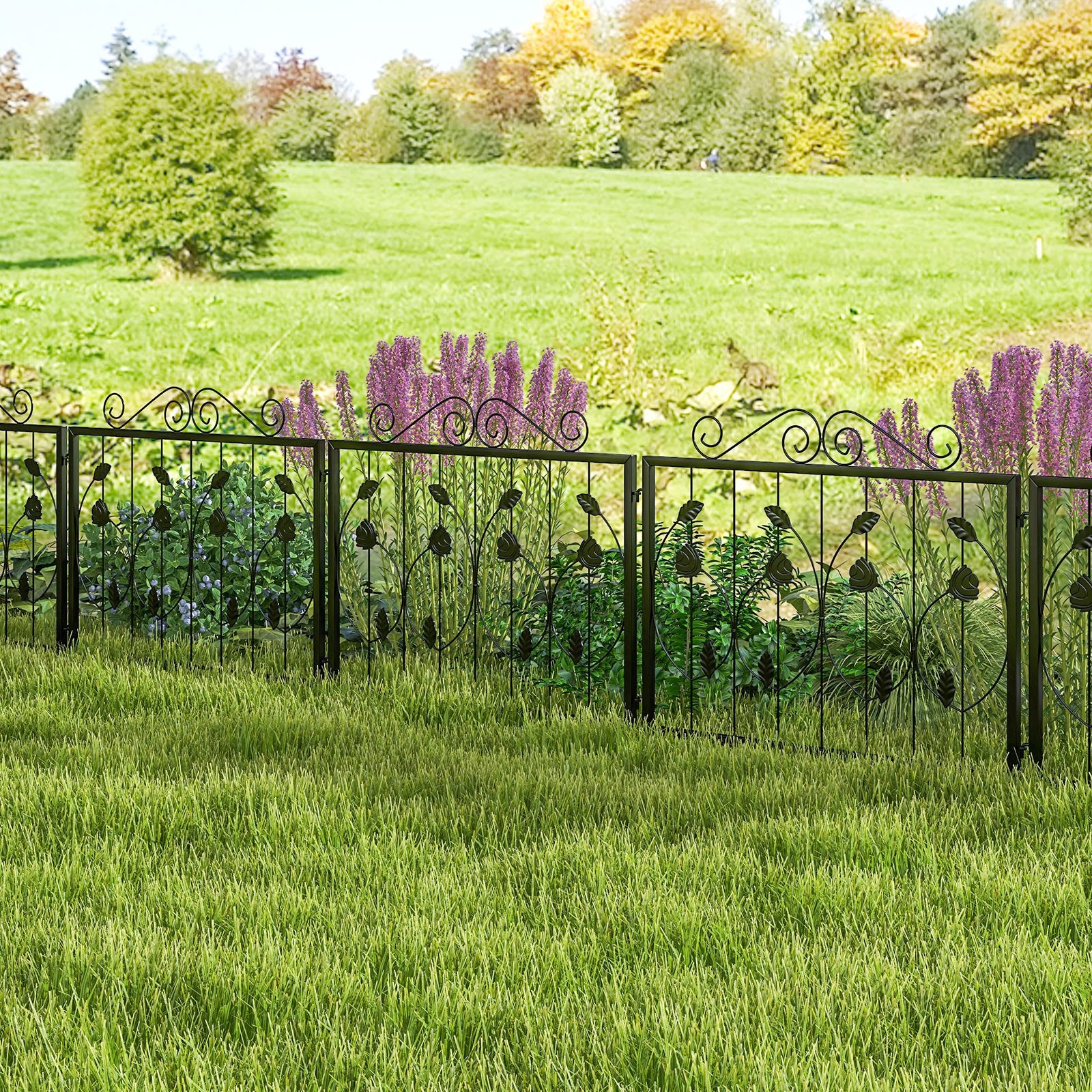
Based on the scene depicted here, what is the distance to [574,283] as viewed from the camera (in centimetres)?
1844

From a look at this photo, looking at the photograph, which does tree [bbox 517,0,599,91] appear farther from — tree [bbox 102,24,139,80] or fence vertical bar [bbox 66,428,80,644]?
fence vertical bar [bbox 66,428,80,644]

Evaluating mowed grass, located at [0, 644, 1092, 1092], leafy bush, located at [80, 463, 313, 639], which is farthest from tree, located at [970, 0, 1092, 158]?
mowed grass, located at [0, 644, 1092, 1092]

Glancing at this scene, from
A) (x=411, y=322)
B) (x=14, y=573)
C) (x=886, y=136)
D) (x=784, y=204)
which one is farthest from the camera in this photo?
(x=886, y=136)

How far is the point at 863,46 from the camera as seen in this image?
36.5 m

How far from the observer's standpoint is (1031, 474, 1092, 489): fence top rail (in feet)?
13.0

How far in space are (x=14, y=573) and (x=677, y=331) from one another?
8.21 meters

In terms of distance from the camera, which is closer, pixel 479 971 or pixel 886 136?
pixel 479 971

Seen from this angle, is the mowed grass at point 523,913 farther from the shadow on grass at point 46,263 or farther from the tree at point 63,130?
the tree at point 63,130

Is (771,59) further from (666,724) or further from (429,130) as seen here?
(666,724)

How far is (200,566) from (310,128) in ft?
105

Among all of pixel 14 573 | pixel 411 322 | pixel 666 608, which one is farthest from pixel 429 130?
pixel 666 608

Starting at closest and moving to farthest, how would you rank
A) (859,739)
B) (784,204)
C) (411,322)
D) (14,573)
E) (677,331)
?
(859,739), (14,573), (677,331), (411,322), (784,204)

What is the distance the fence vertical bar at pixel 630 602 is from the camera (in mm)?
4914

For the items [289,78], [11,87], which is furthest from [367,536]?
[289,78]
